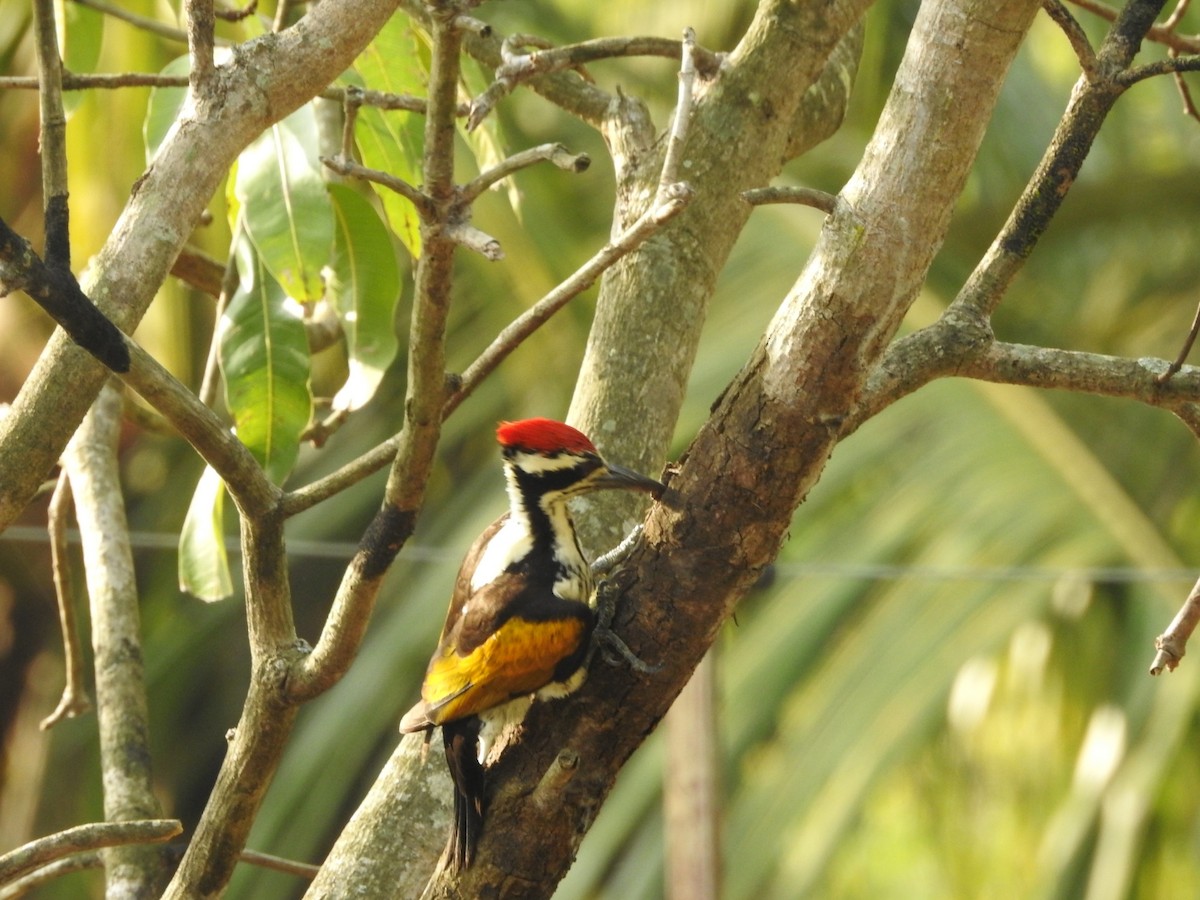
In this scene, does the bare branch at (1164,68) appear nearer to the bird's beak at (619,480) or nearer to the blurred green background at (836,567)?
the bird's beak at (619,480)

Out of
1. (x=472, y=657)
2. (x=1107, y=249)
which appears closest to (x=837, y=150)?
(x=1107, y=249)

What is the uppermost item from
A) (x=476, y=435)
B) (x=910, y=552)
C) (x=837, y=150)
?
(x=837, y=150)

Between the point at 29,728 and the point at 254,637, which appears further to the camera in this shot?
the point at 29,728

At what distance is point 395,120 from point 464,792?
1.44 m

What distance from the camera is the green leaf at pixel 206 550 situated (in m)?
2.40

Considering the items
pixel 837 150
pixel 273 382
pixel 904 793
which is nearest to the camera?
pixel 273 382

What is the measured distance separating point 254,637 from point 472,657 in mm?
332

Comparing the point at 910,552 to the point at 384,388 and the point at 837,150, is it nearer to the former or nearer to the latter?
the point at 837,150

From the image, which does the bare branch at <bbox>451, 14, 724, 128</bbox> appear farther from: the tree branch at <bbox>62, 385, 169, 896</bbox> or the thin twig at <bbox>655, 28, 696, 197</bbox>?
the tree branch at <bbox>62, 385, 169, 896</bbox>

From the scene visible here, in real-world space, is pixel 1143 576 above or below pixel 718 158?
above

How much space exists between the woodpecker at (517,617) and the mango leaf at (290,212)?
493mm

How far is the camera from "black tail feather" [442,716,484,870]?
1.91 metres

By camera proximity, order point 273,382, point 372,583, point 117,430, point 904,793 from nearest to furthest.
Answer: point 372,583, point 273,382, point 117,430, point 904,793

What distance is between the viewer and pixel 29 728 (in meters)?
7.97
